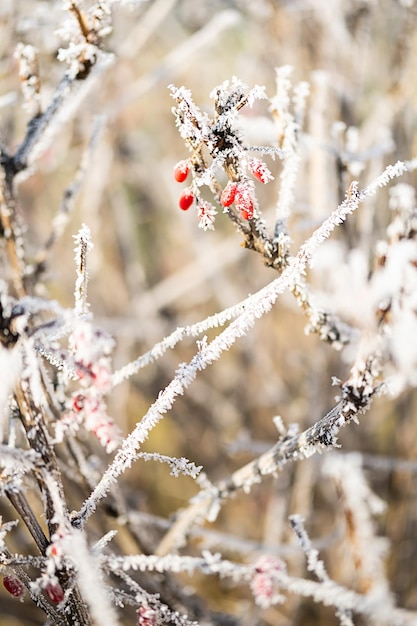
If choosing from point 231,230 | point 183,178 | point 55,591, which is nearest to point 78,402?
point 55,591

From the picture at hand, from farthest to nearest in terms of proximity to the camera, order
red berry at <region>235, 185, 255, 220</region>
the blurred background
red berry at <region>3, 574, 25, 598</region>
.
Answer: the blurred background < red berry at <region>3, 574, 25, 598</region> < red berry at <region>235, 185, 255, 220</region>

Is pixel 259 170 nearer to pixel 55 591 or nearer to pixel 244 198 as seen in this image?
pixel 244 198

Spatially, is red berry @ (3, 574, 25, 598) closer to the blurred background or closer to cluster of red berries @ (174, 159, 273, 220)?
the blurred background

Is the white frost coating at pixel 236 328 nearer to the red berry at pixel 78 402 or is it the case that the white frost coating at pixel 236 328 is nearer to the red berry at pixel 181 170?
the red berry at pixel 78 402

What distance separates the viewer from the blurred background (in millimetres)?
1861

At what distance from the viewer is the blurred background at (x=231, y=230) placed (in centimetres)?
186

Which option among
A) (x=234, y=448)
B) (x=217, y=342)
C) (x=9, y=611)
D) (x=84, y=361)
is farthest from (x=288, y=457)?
(x=9, y=611)

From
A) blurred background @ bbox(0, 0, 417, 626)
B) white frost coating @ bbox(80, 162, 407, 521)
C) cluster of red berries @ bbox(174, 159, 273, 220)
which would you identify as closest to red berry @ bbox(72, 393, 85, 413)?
white frost coating @ bbox(80, 162, 407, 521)

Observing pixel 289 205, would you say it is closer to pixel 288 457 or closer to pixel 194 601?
pixel 288 457

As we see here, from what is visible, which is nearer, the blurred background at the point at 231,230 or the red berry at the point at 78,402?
the red berry at the point at 78,402

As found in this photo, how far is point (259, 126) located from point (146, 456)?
3.10ft

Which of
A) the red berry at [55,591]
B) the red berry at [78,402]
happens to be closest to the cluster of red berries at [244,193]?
the red berry at [78,402]

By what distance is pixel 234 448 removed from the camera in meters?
1.74

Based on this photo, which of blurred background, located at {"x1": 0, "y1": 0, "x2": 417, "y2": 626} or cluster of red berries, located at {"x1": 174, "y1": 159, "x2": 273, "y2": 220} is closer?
cluster of red berries, located at {"x1": 174, "y1": 159, "x2": 273, "y2": 220}
